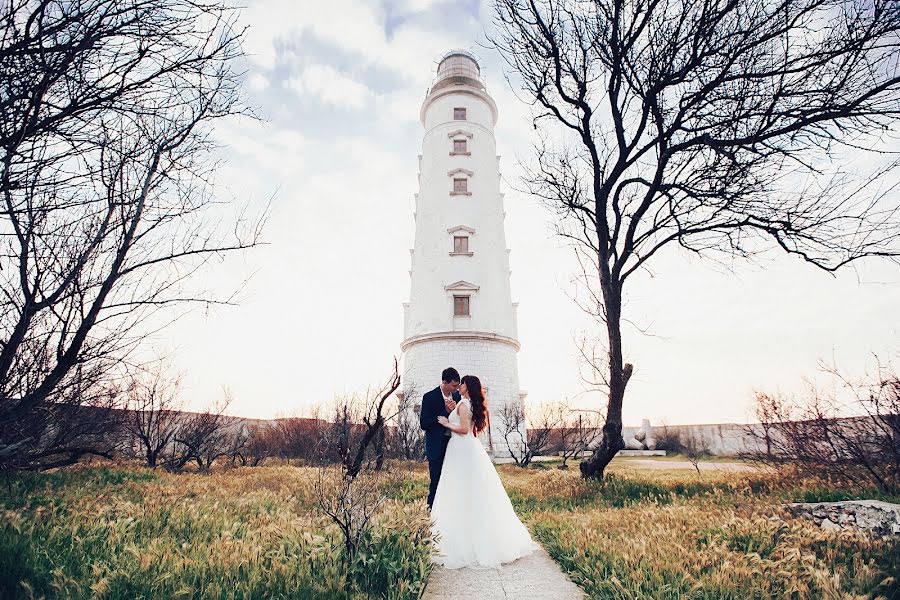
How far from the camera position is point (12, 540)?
430 centimetres

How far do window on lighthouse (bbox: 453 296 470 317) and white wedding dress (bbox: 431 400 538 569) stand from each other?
1863 cm

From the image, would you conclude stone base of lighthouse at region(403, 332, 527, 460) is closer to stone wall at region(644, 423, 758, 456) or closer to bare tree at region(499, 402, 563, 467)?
bare tree at region(499, 402, 563, 467)

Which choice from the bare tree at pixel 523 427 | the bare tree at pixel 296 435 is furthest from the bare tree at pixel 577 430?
the bare tree at pixel 296 435

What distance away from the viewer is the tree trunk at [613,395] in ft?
35.6

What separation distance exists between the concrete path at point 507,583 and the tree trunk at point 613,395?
18.0 ft

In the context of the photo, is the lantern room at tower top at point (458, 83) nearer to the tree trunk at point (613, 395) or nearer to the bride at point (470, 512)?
the tree trunk at point (613, 395)

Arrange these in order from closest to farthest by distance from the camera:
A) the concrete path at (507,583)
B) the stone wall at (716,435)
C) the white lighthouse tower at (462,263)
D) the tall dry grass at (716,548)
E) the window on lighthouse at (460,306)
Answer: the tall dry grass at (716,548) < the concrete path at (507,583) < the white lighthouse tower at (462,263) < the window on lighthouse at (460,306) < the stone wall at (716,435)

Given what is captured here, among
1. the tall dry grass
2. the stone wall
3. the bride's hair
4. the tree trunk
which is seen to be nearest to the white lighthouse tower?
the stone wall

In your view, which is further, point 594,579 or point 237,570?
point 594,579

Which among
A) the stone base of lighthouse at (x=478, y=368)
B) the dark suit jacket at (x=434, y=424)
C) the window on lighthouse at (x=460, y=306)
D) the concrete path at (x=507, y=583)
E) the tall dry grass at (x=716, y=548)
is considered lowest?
the concrete path at (x=507, y=583)

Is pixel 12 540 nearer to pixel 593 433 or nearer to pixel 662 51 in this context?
pixel 662 51

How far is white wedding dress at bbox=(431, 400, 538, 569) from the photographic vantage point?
5.76m

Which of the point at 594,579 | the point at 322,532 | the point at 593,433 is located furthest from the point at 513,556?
the point at 593,433

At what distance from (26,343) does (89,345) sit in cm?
65
